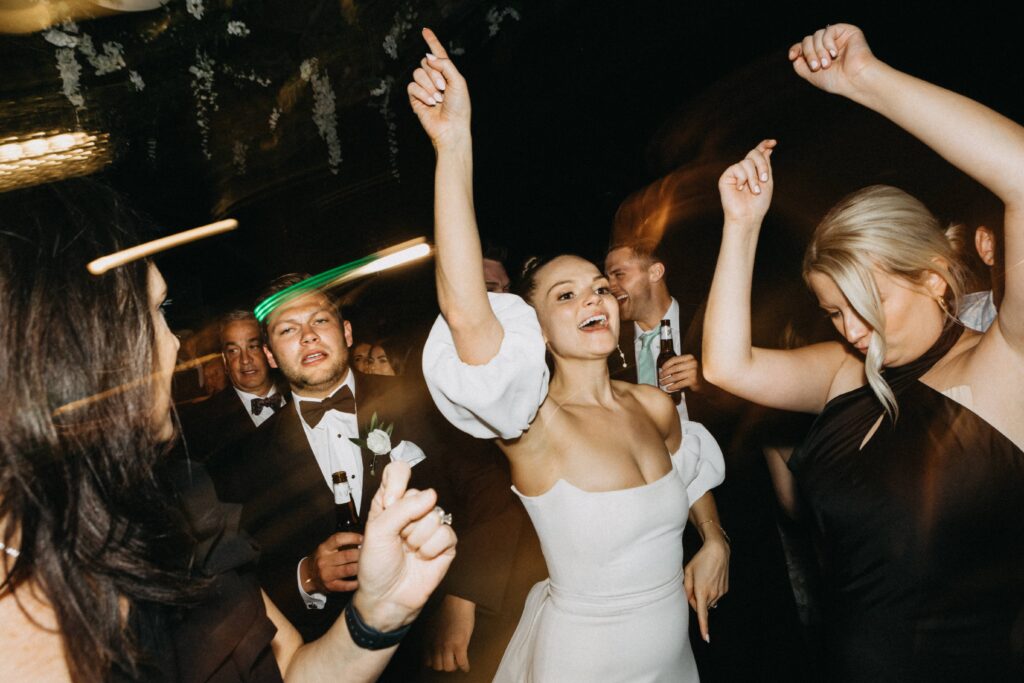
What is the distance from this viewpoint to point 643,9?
3.50 metres

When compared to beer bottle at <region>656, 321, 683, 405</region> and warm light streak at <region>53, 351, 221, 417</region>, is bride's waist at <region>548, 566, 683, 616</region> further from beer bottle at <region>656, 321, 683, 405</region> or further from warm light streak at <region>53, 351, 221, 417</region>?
warm light streak at <region>53, 351, 221, 417</region>

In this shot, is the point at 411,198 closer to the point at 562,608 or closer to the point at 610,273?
the point at 610,273

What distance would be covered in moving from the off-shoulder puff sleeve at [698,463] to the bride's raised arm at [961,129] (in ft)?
3.56

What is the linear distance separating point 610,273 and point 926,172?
7.13ft

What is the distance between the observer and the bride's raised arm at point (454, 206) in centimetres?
118

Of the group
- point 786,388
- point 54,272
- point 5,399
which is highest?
point 54,272

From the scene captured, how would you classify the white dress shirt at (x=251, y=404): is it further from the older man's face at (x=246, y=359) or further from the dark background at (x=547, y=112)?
the dark background at (x=547, y=112)

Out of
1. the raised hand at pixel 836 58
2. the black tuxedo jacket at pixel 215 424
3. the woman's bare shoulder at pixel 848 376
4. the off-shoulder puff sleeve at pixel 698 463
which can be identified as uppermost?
the raised hand at pixel 836 58

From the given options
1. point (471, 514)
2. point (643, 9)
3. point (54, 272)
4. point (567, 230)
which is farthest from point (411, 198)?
point (54, 272)

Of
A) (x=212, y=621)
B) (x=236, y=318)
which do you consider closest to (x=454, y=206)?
(x=212, y=621)

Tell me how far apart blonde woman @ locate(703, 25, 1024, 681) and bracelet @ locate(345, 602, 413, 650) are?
4.23 feet

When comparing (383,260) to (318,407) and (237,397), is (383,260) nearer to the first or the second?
(237,397)

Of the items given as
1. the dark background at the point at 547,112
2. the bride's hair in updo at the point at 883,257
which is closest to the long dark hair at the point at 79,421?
the bride's hair in updo at the point at 883,257

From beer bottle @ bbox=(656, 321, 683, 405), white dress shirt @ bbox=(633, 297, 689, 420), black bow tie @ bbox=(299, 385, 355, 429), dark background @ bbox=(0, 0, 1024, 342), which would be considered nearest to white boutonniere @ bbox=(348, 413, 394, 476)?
black bow tie @ bbox=(299, 385, 355, 429)
